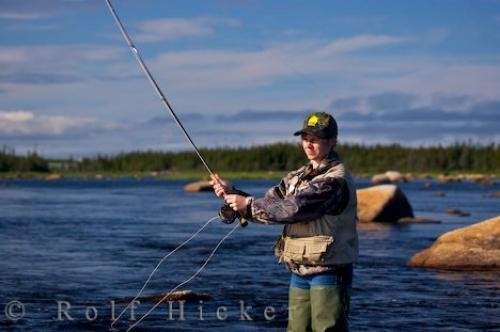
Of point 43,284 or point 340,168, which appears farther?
point 43,284

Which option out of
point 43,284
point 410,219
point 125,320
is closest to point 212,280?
point 43,284

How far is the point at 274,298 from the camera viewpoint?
516 inches

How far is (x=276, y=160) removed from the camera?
12688 cm

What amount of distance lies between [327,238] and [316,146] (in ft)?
1.90

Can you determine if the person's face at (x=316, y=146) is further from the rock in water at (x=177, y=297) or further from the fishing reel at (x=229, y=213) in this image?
the rock in water at (x=177, y=297)

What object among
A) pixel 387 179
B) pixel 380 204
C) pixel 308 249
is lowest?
pixel 387 179

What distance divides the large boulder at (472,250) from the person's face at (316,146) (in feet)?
33.8

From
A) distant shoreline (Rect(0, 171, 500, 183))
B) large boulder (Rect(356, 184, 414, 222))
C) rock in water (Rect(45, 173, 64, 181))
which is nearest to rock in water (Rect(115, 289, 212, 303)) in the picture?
large boulder (Rect(356, 184, 414, 222))

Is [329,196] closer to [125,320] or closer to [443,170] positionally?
[125,320]

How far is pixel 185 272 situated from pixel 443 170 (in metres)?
105

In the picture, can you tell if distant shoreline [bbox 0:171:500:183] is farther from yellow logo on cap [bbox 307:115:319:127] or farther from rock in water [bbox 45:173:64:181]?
yellow logo on cap [bbox 307:115:319:127]

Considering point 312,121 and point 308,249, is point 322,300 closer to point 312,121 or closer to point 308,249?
point 308,249

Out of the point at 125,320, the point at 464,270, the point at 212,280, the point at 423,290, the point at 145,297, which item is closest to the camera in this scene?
the point at 125,320

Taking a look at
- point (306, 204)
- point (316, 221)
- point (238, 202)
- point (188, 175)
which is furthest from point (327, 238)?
point (188, 175)
